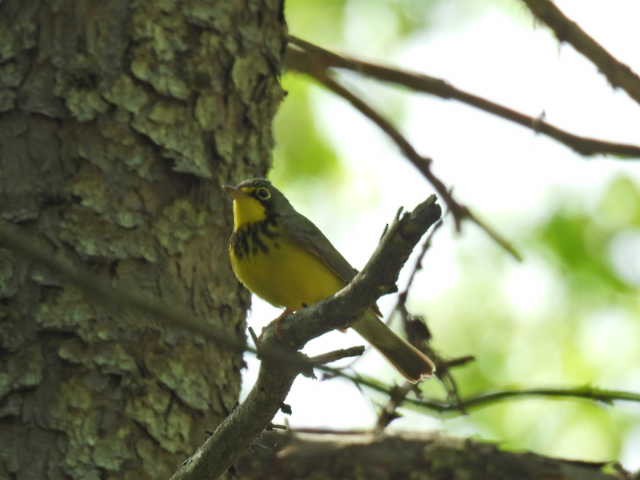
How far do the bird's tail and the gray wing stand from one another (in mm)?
231

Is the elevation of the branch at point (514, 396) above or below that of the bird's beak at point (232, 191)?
below

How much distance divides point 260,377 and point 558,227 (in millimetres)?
6009

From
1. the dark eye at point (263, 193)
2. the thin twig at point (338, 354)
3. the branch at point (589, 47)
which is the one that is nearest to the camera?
the thin twig at point (338, 354)

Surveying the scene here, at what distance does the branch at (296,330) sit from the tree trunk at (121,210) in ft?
3.02

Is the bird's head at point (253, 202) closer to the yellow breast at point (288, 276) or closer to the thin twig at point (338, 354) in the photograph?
the yellow breast at point (288, 276)

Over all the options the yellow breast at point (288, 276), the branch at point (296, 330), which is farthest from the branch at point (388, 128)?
the branch at point (296, 330)

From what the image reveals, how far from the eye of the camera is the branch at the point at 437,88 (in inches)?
205

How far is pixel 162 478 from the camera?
4215 millimetres

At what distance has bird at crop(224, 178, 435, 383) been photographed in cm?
493

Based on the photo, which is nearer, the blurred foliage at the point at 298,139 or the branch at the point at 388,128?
the branch at the point at 388,128

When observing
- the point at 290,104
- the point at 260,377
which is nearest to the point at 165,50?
the point at 260,377

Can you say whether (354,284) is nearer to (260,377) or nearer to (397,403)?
(260,377)

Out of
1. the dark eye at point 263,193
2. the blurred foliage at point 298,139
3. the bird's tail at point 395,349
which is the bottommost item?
the bird's tail at point 395,349

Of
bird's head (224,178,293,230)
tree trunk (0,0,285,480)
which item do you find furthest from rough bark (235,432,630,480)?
bird's head (224,178,293,230)
